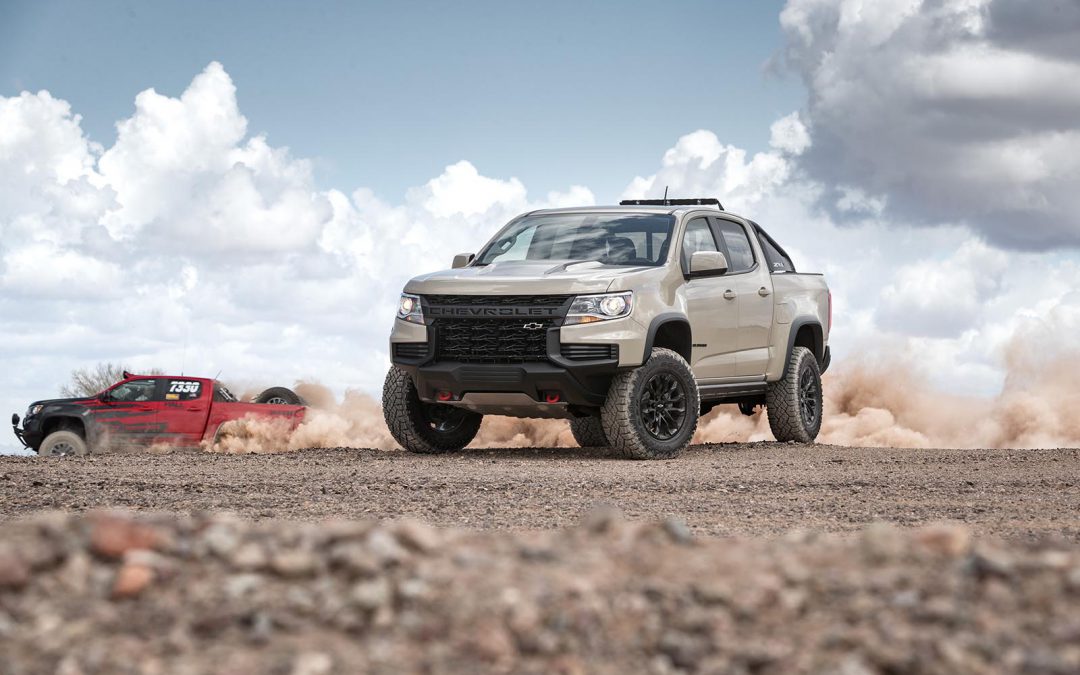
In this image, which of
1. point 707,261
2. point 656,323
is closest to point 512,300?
point 656,323

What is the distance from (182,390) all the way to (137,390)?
66 cm

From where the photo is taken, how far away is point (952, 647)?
3.46 metres

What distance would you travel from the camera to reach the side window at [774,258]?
51.6ft

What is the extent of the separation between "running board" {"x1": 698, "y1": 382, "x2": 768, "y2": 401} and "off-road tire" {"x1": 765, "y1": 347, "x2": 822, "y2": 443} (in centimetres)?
33

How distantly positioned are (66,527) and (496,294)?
862cm

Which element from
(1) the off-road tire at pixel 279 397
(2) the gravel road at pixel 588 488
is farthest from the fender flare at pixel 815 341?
(1) the off-road tire at pixel 279 397

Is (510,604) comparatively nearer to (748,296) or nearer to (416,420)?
(416,420)

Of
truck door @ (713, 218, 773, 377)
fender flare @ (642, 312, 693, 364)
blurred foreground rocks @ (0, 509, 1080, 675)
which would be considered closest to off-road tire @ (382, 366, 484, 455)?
fender flare @ (642, 312, 693, 364)

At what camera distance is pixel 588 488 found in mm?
10469

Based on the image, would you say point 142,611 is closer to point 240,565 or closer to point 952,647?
point 240,565

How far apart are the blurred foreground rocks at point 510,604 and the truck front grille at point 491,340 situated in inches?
336

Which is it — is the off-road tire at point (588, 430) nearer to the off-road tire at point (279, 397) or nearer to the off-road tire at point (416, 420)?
the off-road tire at point (416, 420)

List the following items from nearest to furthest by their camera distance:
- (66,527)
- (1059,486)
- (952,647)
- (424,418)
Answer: (952,647), (66,527), (1059,486), (424,418)

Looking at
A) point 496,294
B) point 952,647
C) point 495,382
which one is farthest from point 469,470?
point 952,647
